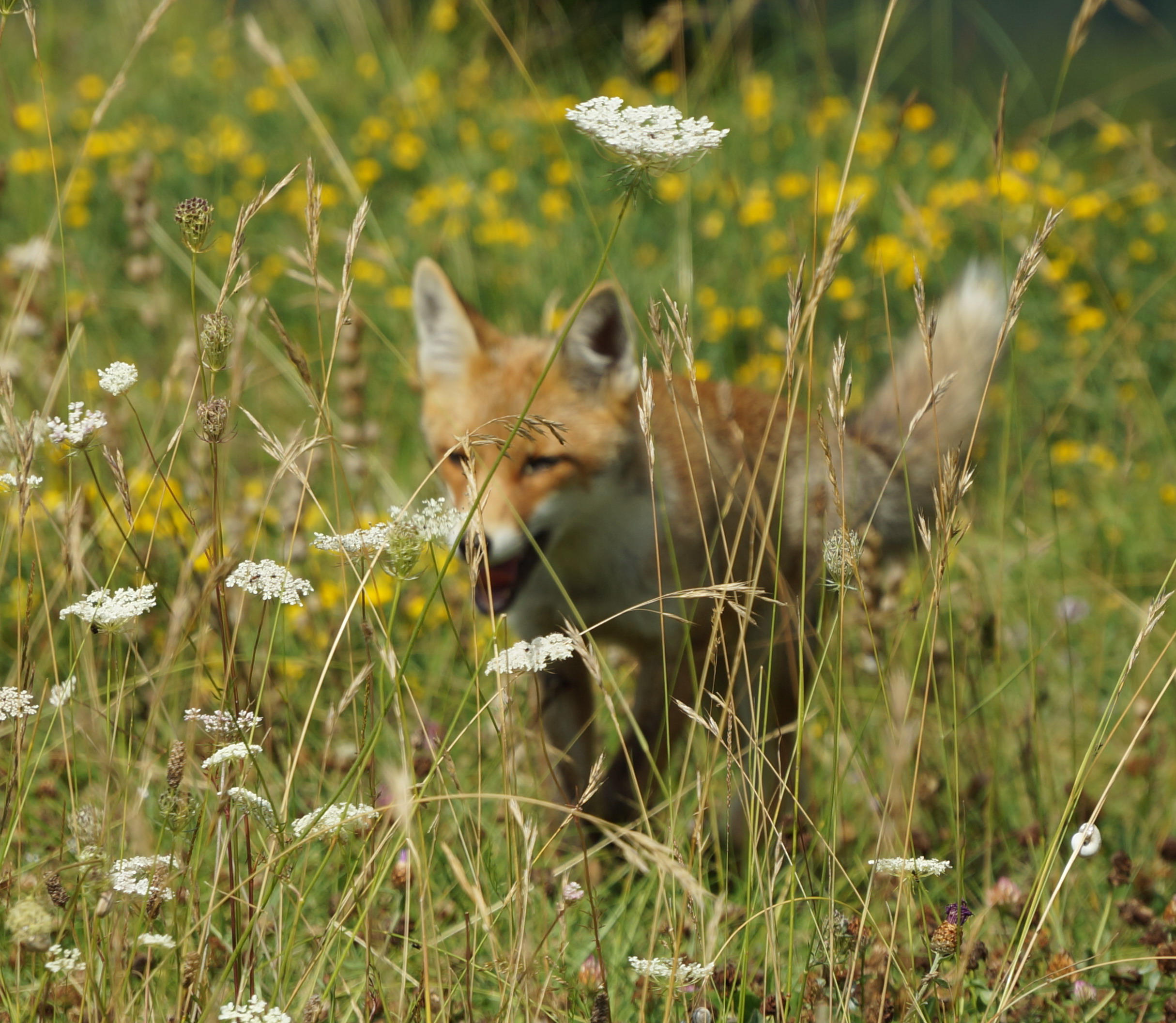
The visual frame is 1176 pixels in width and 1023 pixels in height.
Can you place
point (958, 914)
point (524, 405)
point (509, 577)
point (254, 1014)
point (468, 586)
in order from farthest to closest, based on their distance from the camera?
1. point (524, 405)
2. point (509, 577)
3. point (468, 586)
4. point (958, 914)
5. point (254, 1014)

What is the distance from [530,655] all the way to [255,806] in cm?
36

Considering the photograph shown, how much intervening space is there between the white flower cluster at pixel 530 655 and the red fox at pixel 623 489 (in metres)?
1.30

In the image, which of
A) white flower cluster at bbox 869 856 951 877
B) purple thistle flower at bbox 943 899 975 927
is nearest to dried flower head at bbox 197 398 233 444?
white flower cluster at bbox 869 856 951 877

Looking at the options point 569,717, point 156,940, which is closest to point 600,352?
point 569,717

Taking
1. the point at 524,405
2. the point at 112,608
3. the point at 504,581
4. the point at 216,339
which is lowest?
the point at 504,581

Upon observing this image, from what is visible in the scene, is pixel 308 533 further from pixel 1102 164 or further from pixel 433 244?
pixel 1102 164

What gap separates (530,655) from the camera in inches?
55.6

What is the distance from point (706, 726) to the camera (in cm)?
139

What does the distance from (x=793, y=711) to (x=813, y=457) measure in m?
0.72

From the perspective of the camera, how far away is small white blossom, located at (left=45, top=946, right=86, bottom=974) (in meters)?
1.23

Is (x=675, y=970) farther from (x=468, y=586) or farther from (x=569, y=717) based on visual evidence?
(x=569, y=717)

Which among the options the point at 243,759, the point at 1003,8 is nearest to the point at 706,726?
the point at 243,759

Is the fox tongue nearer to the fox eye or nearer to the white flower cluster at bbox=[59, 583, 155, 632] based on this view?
the fox eye

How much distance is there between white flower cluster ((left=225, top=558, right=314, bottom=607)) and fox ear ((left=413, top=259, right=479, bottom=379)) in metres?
1.80
